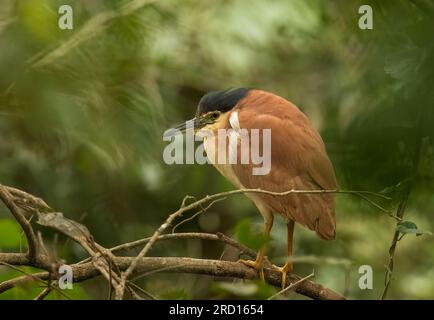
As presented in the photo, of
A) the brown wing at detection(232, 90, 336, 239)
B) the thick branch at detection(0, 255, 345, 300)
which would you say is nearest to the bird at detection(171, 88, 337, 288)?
the brown wing at detection(232, 90, 336, 239)

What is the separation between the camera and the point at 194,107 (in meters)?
3.22

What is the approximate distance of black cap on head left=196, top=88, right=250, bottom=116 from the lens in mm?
2451

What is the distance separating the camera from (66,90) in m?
2.38

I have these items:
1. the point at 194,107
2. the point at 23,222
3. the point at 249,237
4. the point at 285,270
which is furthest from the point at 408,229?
the point at 194,107

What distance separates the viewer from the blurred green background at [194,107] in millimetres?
1855

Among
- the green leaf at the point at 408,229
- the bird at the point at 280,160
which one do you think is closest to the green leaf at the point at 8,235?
the bird at the point at 280,160

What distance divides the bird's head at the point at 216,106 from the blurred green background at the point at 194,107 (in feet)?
0.70

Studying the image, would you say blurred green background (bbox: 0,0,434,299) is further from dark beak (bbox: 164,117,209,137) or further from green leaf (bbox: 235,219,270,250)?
green leaf (bbox: 235,219,270,250)

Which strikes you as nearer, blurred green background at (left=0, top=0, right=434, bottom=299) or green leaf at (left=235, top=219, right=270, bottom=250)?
green leaf at (left=235, top=219, right=270, bottom=250)

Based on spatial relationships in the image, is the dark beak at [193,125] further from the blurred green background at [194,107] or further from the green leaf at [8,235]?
the green leaf at [8,235]

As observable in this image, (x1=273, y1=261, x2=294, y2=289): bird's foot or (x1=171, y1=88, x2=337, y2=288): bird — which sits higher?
(x1=171, y1=88, x2=337, y2=288): bird

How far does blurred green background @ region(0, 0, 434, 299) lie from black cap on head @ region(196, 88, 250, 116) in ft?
0.75
